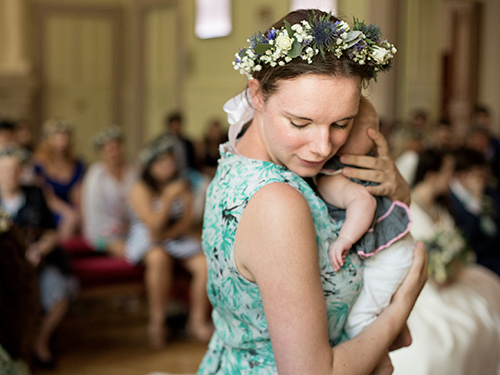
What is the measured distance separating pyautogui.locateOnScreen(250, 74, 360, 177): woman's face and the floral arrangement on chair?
2543 mm

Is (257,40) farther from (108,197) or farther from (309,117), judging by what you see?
(108,197)

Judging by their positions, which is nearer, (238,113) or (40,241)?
(238,113)

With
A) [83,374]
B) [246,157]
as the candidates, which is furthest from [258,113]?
[83,374]

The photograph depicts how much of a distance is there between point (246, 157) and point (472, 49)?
11.7 m

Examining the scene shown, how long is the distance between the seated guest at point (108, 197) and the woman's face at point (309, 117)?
422 centimetres

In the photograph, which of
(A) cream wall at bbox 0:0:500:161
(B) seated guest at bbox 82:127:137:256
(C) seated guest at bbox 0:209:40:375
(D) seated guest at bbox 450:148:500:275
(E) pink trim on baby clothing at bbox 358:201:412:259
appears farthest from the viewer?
(A) cream wall at bbox 0:0:500:161

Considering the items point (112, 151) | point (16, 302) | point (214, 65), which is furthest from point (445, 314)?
point (214, 65)

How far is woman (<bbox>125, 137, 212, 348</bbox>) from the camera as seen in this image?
16.9ft

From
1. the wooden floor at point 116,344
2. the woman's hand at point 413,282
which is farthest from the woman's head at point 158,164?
the woman's hand at point 413,282

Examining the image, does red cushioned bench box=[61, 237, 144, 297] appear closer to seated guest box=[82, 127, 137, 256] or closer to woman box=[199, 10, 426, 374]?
seated guest box=[82, 127, 137, 256]

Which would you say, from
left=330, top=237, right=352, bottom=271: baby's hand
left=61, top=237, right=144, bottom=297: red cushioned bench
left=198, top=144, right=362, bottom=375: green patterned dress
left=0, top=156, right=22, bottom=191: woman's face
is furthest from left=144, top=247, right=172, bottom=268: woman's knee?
left=330, top=237, right=352, bottom=271: baby's hand

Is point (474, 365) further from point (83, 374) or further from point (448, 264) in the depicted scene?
point (83, 374)

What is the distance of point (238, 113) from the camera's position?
1.65m

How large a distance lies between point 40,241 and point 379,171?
3.47m
